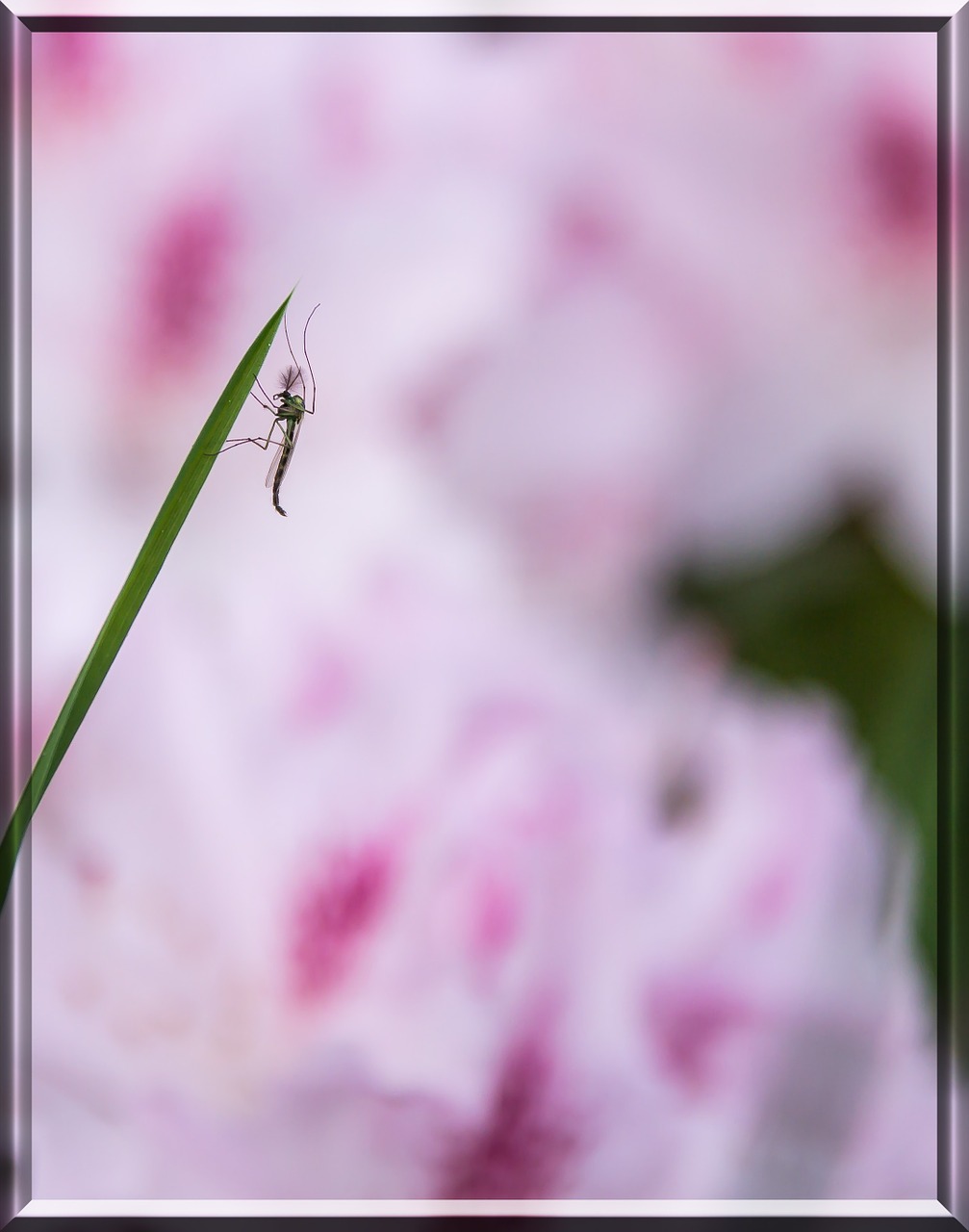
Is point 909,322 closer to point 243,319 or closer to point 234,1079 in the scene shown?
point 243,319

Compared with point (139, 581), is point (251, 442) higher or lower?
higher

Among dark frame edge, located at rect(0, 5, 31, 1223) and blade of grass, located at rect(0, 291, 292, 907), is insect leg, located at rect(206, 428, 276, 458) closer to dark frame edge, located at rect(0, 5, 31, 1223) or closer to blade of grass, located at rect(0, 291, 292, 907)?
blade of grass, located at rect(0, 291, 292, 907)

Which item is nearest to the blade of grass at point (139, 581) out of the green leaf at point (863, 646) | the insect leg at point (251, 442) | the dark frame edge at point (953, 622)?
the insect leg at point (251, 442)

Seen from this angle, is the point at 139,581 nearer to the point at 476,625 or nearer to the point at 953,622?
the point at 476,625

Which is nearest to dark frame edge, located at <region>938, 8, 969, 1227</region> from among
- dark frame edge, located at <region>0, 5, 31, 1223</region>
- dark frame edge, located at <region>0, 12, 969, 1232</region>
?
dark frame edge, located at <region>0, 12, 969, 1232</region>

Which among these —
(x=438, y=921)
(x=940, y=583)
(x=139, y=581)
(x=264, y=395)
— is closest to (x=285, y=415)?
(x=264, y=395)

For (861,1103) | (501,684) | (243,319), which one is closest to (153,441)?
(243,319)
